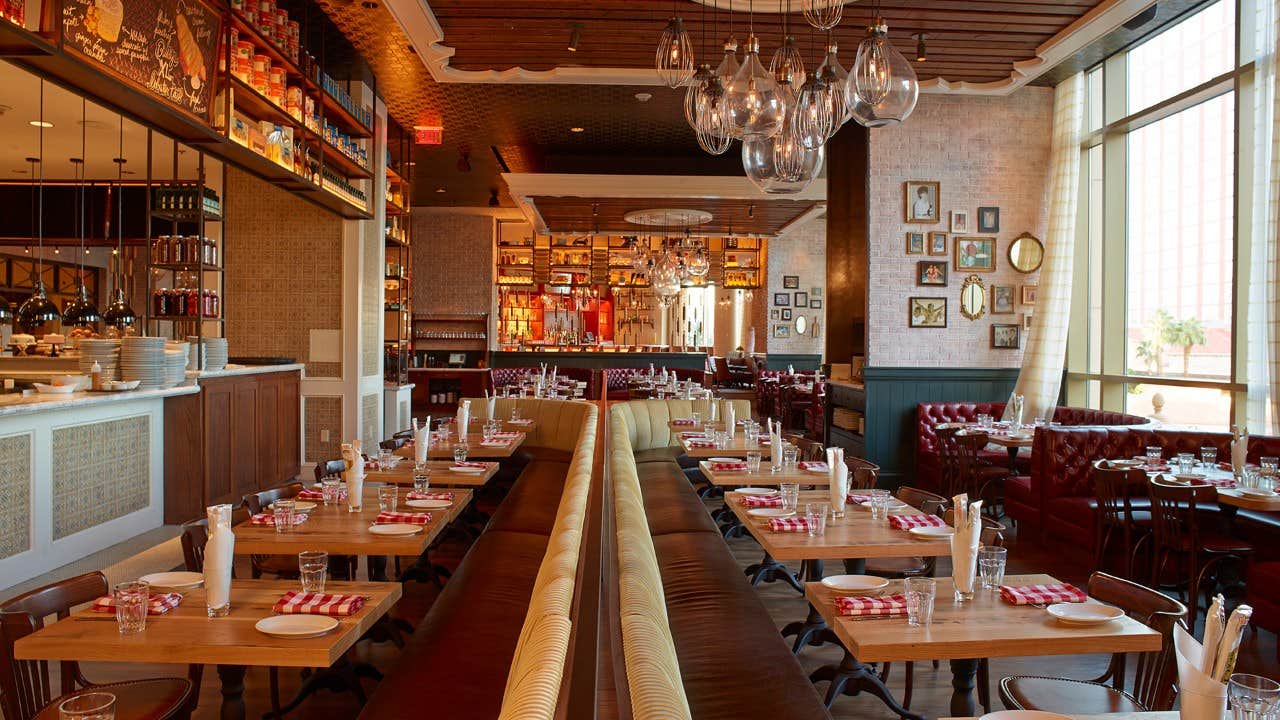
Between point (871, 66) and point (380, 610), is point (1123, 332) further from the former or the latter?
point (380, 610)

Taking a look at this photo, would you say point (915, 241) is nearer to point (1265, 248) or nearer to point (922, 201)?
point (922, 201)

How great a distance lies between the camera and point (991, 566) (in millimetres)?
2807

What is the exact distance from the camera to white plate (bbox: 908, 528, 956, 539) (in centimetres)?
345

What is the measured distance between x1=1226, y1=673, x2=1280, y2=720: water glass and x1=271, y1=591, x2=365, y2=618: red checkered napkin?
2250 mm

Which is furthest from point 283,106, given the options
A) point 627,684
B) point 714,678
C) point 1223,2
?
point 1223,2

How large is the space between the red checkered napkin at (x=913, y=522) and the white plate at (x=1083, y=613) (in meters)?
0.95

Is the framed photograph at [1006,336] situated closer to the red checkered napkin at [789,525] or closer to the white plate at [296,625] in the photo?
the red checkered napkin at [789,525]

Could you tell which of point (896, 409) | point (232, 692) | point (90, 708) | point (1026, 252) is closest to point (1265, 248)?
point (1026, 252)

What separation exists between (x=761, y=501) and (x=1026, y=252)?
252 inches

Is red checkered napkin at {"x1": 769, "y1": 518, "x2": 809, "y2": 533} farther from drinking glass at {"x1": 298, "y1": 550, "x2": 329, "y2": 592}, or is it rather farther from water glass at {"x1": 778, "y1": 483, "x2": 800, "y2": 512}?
drinking glass at {"x1": 298, "y1": 550, "x2": 329, "y2": 592}

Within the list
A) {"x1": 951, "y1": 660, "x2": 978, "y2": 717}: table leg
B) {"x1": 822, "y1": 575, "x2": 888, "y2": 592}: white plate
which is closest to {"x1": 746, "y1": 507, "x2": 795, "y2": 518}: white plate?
{"x1": 822, "y1": 575, "x2": 888, "y2": 592}: white plate

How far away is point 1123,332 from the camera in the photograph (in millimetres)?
8688

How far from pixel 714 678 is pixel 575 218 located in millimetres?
12315

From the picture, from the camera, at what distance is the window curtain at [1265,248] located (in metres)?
6.07
